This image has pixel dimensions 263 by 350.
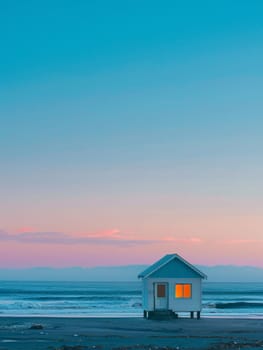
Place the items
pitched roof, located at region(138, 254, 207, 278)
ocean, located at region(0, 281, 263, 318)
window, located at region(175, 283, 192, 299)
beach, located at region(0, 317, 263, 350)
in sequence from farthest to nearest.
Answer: ocean, located at region(0, 281, 263, 318) → window, located at region(175, 283, 192, 299) → pitched roof, located at region(138, 254, 207, 278) → beach, located at region(0, 317, 263, 350)

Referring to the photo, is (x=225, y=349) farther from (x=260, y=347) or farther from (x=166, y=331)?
(x=166, y=331)

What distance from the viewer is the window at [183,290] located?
163ft

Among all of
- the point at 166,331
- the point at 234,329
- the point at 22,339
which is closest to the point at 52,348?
the point at 22,339

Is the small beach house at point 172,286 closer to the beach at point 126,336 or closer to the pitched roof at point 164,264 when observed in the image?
the pitched roof at point 164,264

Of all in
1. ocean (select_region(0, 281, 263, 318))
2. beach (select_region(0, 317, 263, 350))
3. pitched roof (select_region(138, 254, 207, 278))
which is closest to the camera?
beach (select_region(0, 317, 263, 350))

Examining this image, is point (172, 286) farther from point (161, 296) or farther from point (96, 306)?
point (96, 306)

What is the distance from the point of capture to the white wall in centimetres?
4925

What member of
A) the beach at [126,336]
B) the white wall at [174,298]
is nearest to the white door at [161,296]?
the white wall at [174,298]

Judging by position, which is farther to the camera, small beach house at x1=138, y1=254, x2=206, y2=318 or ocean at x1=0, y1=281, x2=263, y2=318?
ocean at x1=0, y1=281, x2=263, y2=318

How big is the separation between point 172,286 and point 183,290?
1037 millimetres

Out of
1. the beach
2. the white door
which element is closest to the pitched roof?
the white door

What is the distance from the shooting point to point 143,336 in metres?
32.1

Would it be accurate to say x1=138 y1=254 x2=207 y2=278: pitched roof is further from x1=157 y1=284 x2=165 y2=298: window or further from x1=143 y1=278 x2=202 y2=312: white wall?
x1=157 y1=284 x2=165 y2=298: window

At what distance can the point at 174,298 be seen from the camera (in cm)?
4950
